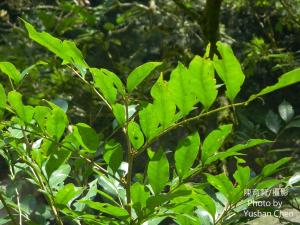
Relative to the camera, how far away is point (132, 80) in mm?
553

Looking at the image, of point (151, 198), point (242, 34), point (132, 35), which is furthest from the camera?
point (132, 35)

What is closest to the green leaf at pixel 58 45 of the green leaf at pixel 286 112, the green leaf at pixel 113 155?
the green leaf at pixel 113 155

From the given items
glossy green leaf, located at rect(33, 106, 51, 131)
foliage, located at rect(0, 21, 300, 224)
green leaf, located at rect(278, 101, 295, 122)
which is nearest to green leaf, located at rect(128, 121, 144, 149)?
foliage, located at rect(0, 21, 300, 224)

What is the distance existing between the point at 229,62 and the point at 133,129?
0.42 feet

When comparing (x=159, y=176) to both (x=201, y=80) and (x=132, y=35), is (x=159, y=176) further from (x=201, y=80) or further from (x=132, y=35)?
(x=132, y=35)

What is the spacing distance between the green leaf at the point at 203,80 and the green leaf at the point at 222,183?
104mm

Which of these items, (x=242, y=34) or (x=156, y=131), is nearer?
(x=156, y=131)

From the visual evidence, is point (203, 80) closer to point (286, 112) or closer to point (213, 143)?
point (213, 143)

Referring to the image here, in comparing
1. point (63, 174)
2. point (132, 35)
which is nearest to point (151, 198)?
point (63, 174)

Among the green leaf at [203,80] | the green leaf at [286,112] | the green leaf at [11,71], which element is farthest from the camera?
the green leaf at [286,112]

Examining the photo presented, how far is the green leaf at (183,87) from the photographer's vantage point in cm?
52

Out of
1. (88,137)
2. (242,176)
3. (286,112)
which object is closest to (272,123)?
(286,112)

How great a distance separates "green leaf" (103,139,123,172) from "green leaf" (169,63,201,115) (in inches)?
3.9

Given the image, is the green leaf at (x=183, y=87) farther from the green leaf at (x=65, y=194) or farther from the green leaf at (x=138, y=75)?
the green leaf at (x=65, y=194)
